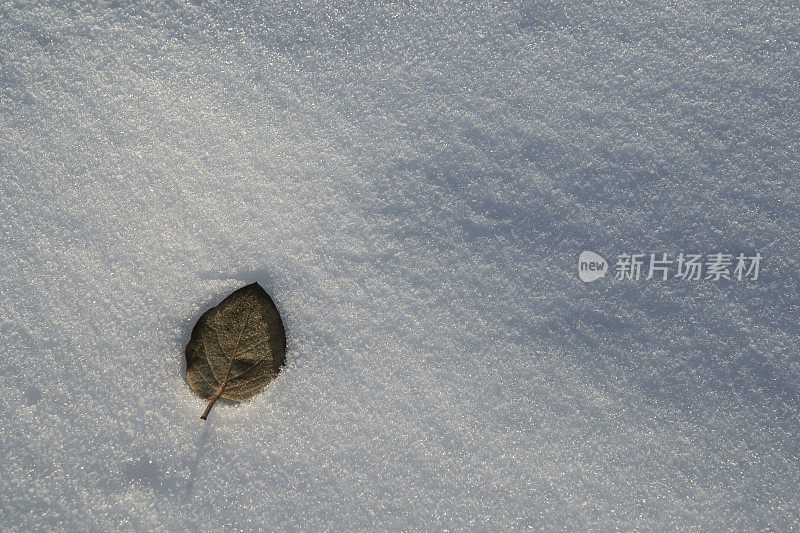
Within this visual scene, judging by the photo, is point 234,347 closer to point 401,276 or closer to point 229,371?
point 229,371

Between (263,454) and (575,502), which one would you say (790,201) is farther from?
(263,454)

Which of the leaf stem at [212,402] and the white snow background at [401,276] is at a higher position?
the white snow background at [401,276]

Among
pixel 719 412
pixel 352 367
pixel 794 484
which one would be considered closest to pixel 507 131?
pixel 352 367

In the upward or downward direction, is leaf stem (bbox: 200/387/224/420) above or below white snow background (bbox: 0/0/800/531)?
below

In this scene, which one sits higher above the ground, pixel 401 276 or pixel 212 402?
pixel 401 276

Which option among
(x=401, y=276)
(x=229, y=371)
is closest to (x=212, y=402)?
(x=229, y=371)
